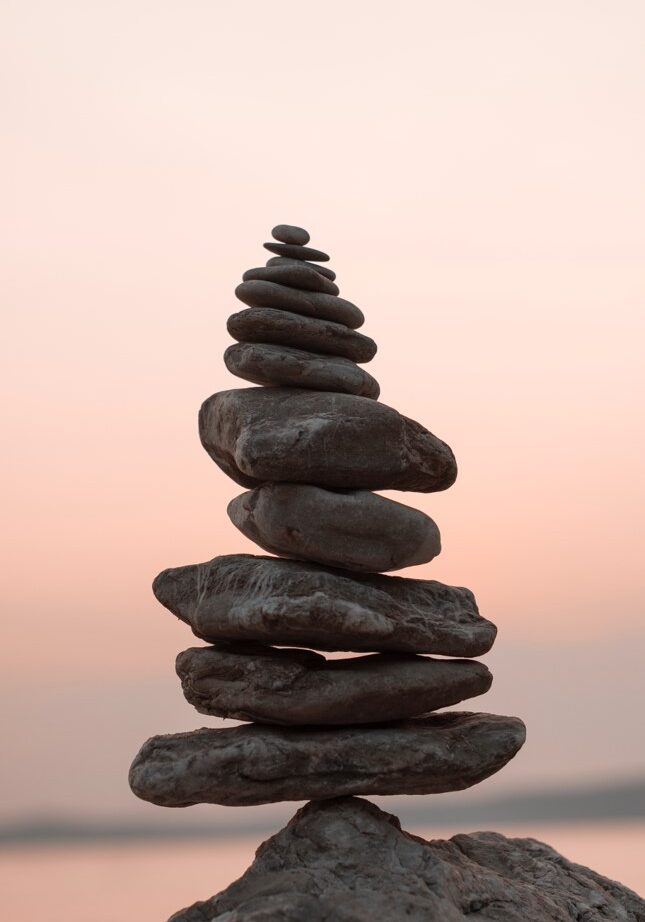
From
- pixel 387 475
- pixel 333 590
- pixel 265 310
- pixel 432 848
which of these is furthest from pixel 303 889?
pixel 265 310

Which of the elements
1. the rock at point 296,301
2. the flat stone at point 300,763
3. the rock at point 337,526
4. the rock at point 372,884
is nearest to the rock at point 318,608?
the rock at point 337,526

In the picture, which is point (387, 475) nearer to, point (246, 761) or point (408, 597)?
point (408, 597)

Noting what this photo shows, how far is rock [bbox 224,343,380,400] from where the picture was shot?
29.2ft

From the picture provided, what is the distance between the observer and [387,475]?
880 cm

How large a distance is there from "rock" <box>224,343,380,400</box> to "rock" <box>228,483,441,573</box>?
768mm

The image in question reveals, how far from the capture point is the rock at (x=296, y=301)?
906 cm

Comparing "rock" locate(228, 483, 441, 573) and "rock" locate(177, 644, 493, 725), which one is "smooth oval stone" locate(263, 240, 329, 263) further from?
"rock" locate(177, 644, 493, 725)

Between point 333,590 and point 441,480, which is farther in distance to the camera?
point 441,480

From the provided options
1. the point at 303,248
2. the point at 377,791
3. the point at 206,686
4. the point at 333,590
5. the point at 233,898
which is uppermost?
the point at 303,248

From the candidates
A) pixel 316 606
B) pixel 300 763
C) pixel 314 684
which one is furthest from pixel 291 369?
pixel 300 763

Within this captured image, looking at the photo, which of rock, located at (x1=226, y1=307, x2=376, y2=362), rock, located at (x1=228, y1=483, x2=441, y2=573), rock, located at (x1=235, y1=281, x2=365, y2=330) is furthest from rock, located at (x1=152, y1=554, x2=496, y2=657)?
rock, located at (x1=235, y1=281, x2=365, y2=330)

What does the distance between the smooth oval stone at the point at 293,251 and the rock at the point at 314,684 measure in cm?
278

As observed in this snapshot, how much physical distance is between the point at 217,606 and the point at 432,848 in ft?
7.27

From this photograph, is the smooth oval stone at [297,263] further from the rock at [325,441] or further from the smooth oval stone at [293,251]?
the rock at [325,441]
